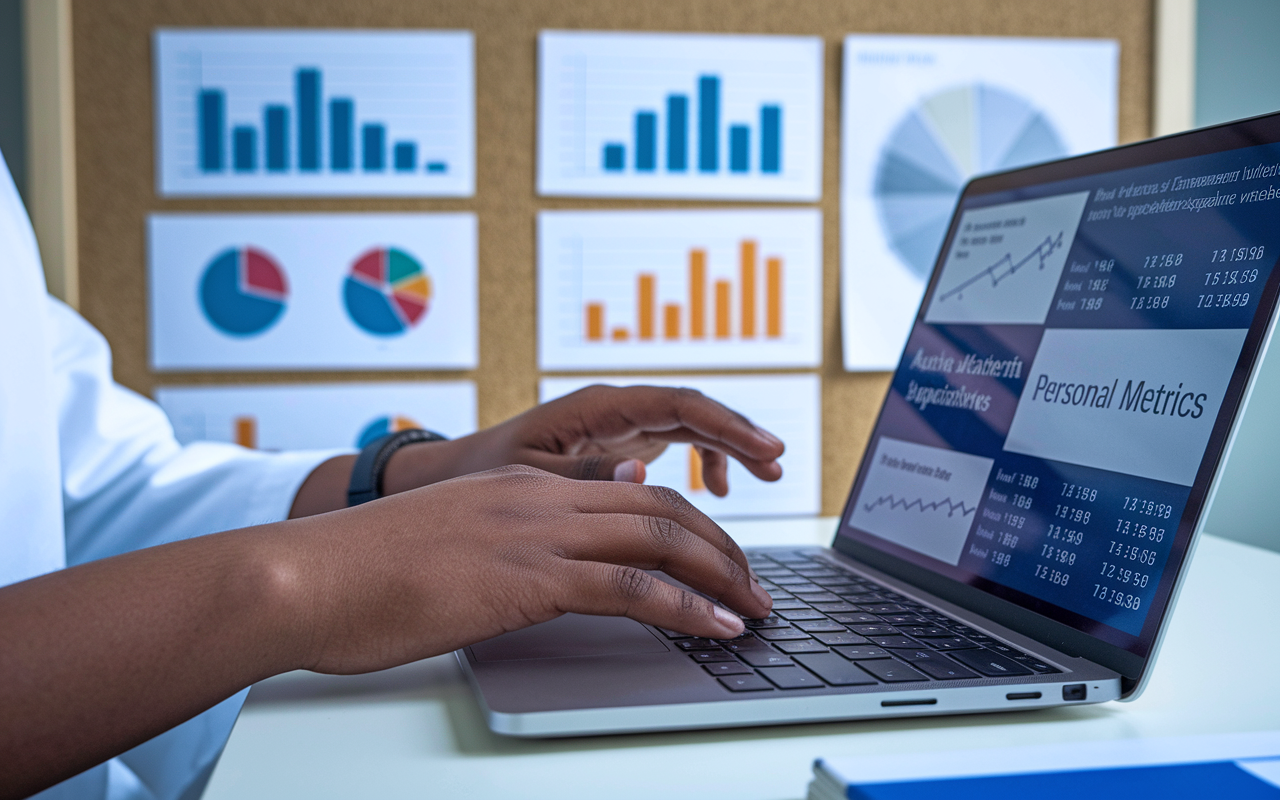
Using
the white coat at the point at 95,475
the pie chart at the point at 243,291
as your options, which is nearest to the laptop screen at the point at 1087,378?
the white coat at the point at 95,475

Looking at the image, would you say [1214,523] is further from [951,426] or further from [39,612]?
[39,612]

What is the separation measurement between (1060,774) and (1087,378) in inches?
8.2

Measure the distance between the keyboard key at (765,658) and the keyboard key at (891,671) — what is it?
0.03 metres

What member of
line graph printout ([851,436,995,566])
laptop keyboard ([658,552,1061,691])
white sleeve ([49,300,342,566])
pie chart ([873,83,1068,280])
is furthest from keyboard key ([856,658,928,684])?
pie chart ([873,83,1068,280])

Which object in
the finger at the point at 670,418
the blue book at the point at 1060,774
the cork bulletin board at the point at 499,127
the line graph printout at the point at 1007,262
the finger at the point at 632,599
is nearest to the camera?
the blue book at the point at 1060,774

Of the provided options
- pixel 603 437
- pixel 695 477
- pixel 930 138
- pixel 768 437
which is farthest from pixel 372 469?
pixel 930 138

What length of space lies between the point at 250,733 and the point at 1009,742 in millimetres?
249

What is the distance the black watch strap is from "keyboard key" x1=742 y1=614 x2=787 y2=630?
288 millimetres

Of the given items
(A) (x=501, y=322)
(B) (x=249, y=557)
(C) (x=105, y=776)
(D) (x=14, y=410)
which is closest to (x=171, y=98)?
(A) (x=501, y=322)

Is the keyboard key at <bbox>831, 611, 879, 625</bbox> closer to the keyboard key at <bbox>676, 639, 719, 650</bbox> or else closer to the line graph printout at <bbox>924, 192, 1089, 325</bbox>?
the keyboard key at <bbox>676, 639, 719, 650</bbox>

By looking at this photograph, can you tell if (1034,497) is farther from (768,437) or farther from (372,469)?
(372,469)

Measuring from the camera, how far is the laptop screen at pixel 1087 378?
13.3 inches

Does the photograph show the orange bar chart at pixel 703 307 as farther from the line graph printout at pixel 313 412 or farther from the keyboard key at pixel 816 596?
the keyboard key at pixel 816 596

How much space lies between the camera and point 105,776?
510mm
